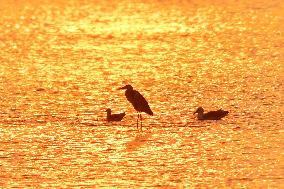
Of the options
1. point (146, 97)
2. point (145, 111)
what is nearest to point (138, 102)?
point (145, 111)

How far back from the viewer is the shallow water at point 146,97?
1739 centimetres

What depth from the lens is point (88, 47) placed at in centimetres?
3238

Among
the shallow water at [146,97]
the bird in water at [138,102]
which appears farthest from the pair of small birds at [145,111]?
the shallow water at [146,97]

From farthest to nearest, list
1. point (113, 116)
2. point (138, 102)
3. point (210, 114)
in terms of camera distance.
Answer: point (138, 102) < point (210, 114) < point (113, 116)

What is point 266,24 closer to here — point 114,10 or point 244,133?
point 114,10

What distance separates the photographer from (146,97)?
77.5ft

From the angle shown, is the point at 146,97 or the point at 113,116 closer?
the point at 113,116

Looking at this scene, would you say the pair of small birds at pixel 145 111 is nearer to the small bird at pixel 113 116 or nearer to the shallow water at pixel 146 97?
the small bird at pixel 113 116

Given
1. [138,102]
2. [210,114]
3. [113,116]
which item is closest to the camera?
[113,116]

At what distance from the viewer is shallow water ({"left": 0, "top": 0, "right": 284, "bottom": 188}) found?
57.1 feet

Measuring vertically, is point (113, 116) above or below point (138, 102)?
below

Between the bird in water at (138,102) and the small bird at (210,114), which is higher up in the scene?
the bird in water at (138,102)

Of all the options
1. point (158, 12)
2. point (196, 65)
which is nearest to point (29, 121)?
point (196, 65)

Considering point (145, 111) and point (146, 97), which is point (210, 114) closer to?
point (145, 111)
